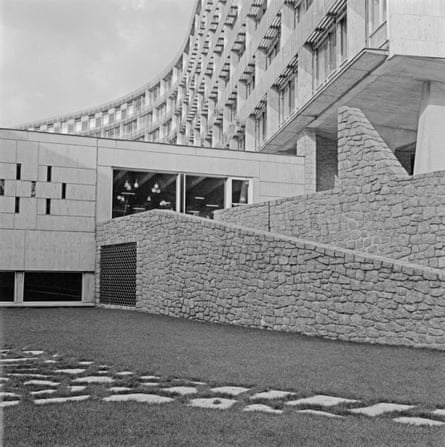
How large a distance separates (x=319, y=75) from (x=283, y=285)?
1401cm

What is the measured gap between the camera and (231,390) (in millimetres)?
6629

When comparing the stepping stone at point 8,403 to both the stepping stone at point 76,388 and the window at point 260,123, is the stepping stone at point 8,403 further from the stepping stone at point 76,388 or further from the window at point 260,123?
the window at point 260,123

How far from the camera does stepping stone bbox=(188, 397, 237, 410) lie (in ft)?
19.0

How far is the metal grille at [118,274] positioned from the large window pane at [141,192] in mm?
2034

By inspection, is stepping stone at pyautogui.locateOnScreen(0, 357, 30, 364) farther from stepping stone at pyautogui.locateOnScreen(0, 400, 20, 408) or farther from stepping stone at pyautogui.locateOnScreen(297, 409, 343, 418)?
stepping stone at pyautogui.locateOnScreen(297, 409, 343, 418)

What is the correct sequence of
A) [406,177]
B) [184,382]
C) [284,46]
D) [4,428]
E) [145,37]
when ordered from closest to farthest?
[4,428], [145,37], [184,382], [406,177], [284,46]

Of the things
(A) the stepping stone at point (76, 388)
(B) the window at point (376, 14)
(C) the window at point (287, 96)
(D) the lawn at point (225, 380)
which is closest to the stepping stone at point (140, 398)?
(D) the lawn at point (225, 380)

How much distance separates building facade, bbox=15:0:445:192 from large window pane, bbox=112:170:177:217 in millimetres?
5722

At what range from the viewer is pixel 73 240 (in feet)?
78.5

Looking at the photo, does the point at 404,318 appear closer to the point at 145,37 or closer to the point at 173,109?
the point at 145,37

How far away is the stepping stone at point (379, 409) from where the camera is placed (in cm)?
578

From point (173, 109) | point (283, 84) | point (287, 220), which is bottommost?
point (287, 220)

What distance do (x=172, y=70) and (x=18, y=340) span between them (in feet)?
196

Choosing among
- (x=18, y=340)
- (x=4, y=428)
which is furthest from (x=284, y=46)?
(x=4, y=428)
